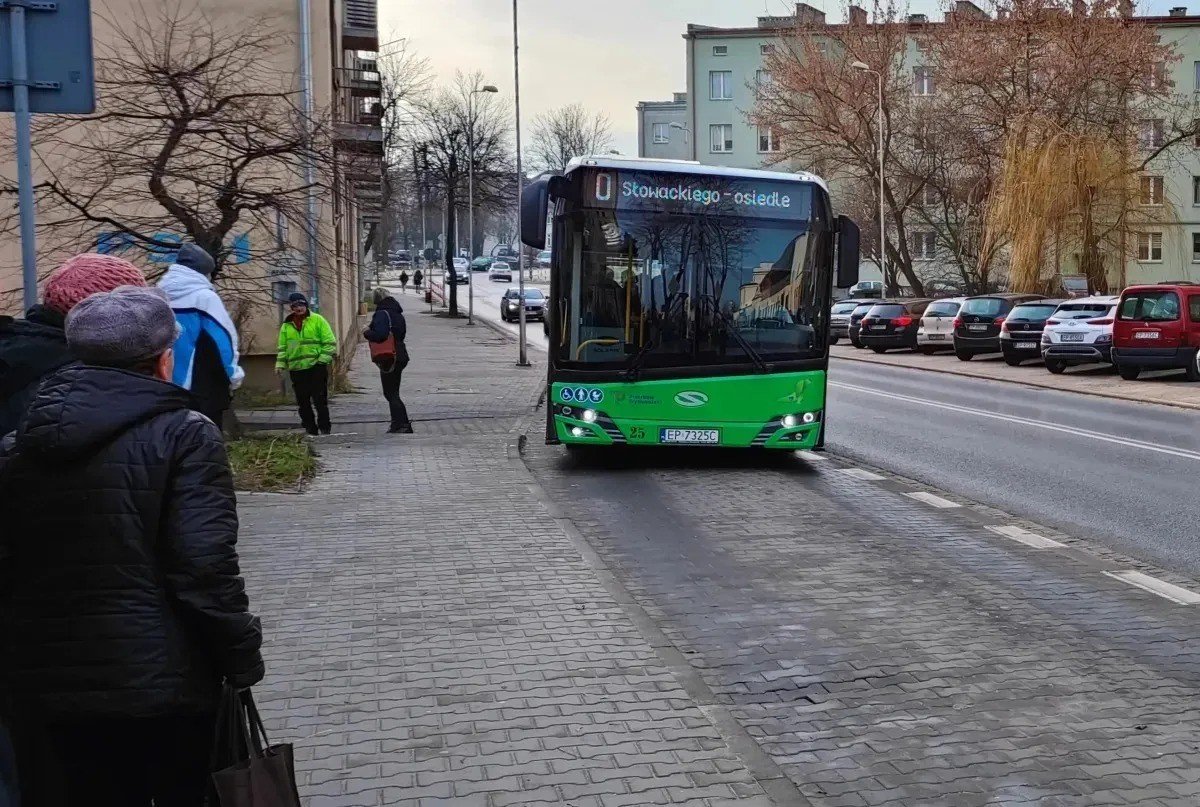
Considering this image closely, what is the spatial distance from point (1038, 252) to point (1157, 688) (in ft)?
119

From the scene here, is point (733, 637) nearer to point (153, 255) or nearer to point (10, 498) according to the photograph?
point (10, 498)

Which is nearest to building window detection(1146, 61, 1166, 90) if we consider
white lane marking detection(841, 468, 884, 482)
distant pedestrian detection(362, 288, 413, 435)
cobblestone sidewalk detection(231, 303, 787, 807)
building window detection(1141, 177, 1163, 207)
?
building window detection(1141, 177, 1163, 207)

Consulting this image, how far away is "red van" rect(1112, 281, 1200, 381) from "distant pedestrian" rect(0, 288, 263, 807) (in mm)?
24419

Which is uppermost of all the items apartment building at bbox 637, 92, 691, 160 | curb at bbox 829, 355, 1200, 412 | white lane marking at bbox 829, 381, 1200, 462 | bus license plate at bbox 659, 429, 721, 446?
apartment building at bbox 637, 92, 691, 160

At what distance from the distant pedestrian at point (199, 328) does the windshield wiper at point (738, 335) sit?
601 cm

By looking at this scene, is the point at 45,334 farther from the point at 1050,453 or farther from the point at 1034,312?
the point at 1034,312

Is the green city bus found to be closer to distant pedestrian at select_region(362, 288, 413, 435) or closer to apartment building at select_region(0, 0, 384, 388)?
apartment building at select_region(0, 0, 384, 388)

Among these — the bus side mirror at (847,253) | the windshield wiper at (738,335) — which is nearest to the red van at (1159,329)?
the bus side mirror at (847,253)

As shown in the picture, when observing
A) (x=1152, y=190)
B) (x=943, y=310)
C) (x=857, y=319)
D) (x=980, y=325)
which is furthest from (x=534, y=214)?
(x=1152, y=190)

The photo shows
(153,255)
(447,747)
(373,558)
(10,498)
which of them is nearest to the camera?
(10,498)

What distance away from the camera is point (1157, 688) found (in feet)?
19.0

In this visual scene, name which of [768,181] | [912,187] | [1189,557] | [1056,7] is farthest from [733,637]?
[912,187]

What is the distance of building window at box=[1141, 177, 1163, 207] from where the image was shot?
134 feet

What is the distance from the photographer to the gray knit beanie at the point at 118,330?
2.99 m
